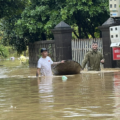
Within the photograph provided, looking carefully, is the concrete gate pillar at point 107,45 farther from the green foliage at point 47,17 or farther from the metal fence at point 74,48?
the green foliage at point 47,17

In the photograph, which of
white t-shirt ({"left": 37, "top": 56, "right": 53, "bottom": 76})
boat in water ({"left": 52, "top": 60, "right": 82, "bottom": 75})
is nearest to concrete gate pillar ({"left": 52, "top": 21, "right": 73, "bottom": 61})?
boat in water ({"left": 52, "top": 60, "right": 82, "bottom": 75})

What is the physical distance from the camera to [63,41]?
2000 cm

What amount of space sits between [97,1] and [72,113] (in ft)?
57.9

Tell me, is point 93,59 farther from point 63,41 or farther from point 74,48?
point 63,41

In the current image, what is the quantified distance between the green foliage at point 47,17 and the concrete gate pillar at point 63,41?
2292mm

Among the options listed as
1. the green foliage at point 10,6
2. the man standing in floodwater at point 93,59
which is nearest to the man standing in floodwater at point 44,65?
the man standing in floodwater at point 93,59

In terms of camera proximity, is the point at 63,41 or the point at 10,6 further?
the point at 63,41

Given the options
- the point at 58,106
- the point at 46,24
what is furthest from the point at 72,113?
the point at 46,24

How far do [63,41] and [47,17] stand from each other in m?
4.30

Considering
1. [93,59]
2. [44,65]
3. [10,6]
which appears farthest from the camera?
[10,6]

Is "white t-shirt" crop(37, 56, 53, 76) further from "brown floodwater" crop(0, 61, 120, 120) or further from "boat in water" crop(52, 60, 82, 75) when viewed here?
"brown floodwater" crop(0, 61, 120, 120)

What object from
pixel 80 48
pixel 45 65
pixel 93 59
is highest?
pixel 80 48

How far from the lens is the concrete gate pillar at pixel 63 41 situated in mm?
19875

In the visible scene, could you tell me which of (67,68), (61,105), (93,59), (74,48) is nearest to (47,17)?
(74,48)
